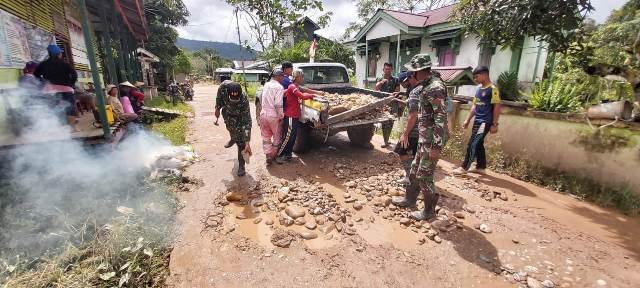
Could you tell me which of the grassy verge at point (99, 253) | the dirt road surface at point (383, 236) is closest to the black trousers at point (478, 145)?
the dirt road surface at point (383, 236)

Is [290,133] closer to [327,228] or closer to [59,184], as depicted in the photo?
[327,228]

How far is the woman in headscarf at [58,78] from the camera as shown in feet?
15.6

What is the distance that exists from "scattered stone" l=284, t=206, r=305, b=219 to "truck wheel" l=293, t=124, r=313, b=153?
2102mm

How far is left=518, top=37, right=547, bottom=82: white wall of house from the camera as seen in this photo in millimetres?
9305

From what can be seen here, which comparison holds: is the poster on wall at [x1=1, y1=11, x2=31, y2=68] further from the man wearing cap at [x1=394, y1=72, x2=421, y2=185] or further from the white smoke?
the man wearing cap at [x1=394, y1=72, x2=421, y2=185]

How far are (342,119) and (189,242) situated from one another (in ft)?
9.21

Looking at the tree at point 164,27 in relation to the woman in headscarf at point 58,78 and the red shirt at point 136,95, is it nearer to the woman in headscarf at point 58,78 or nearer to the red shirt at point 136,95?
the red shirt at point 136,95

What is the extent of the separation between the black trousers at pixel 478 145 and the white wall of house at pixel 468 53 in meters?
6.78

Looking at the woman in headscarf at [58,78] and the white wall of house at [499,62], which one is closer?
the woman in headscarf at [58,78]

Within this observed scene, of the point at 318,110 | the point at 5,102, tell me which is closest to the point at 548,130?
the point at 318,110

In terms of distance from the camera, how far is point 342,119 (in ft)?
15.7

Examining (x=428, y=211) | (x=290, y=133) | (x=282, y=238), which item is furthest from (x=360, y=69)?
(x=282, y=238)

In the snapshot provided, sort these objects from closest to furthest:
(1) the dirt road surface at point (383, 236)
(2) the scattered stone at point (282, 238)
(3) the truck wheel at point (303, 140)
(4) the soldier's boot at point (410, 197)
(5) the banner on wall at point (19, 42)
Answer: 1. (1) the dirt road surface at point (383, 236)
2. (2) the scattered stone at point (282, 238)
3. (4) the soldier's boot at point (410, 197)
4. (5) the banner on wall at point (19, 42)
5. (3) the truck wheel at point (303, 140)

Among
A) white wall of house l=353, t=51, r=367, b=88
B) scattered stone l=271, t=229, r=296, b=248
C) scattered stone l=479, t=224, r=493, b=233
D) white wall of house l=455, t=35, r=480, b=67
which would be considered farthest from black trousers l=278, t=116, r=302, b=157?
white wall of house l=353, t=51, r=367, b=88
